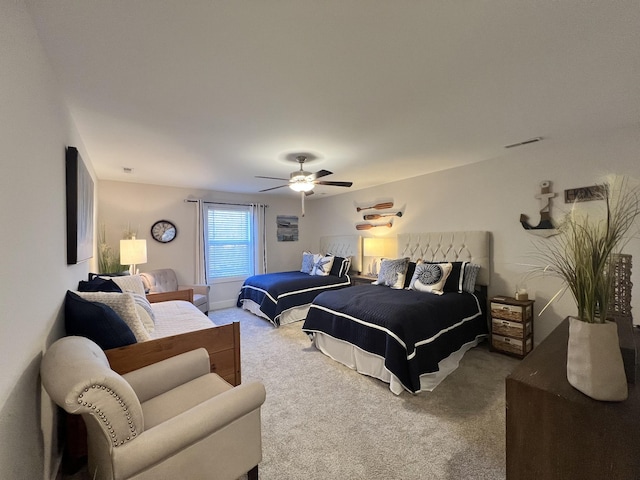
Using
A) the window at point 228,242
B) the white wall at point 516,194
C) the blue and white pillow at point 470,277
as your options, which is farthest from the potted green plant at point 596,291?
the window at point 228,242

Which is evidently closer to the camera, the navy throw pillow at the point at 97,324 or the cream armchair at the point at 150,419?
the cream armchair at the point at 150,419

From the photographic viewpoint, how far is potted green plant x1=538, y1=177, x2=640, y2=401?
929mm

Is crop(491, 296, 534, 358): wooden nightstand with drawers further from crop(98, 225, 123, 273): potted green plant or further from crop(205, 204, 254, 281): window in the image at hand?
crop(98, 225, 123, 273): potted green plant

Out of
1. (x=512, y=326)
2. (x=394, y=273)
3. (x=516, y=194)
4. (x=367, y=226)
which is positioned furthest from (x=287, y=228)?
(x=512, y=326)

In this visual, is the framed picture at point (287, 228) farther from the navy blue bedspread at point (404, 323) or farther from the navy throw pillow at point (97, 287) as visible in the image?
the navy throw pillow at point (97, 287)

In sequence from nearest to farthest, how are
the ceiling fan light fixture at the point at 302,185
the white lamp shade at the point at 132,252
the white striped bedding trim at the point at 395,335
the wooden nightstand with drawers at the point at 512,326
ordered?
the white striped bedding trim at the point at 395,335, the wooden nightstand with drawers at the point at 512,326, the ceiling fan light fixture at the point at 302,185, the white lamp shade at the point at 132,252

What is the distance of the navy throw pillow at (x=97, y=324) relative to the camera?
158 centimetres

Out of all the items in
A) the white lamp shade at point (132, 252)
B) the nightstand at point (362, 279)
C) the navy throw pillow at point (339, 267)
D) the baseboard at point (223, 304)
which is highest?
the white lamp shade at point (132, 252)

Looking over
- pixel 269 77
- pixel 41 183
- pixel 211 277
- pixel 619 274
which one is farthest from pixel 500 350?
pixel 211 277

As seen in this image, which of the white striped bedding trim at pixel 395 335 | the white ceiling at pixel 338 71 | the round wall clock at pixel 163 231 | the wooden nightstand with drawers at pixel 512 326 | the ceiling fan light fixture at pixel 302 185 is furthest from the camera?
the round wall clock at pixel 163 231

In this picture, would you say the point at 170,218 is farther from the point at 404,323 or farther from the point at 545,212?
the point at 545,212

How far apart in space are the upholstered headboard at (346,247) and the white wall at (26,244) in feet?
14.4

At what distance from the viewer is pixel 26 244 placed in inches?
44.6

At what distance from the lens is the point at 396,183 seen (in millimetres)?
4688
